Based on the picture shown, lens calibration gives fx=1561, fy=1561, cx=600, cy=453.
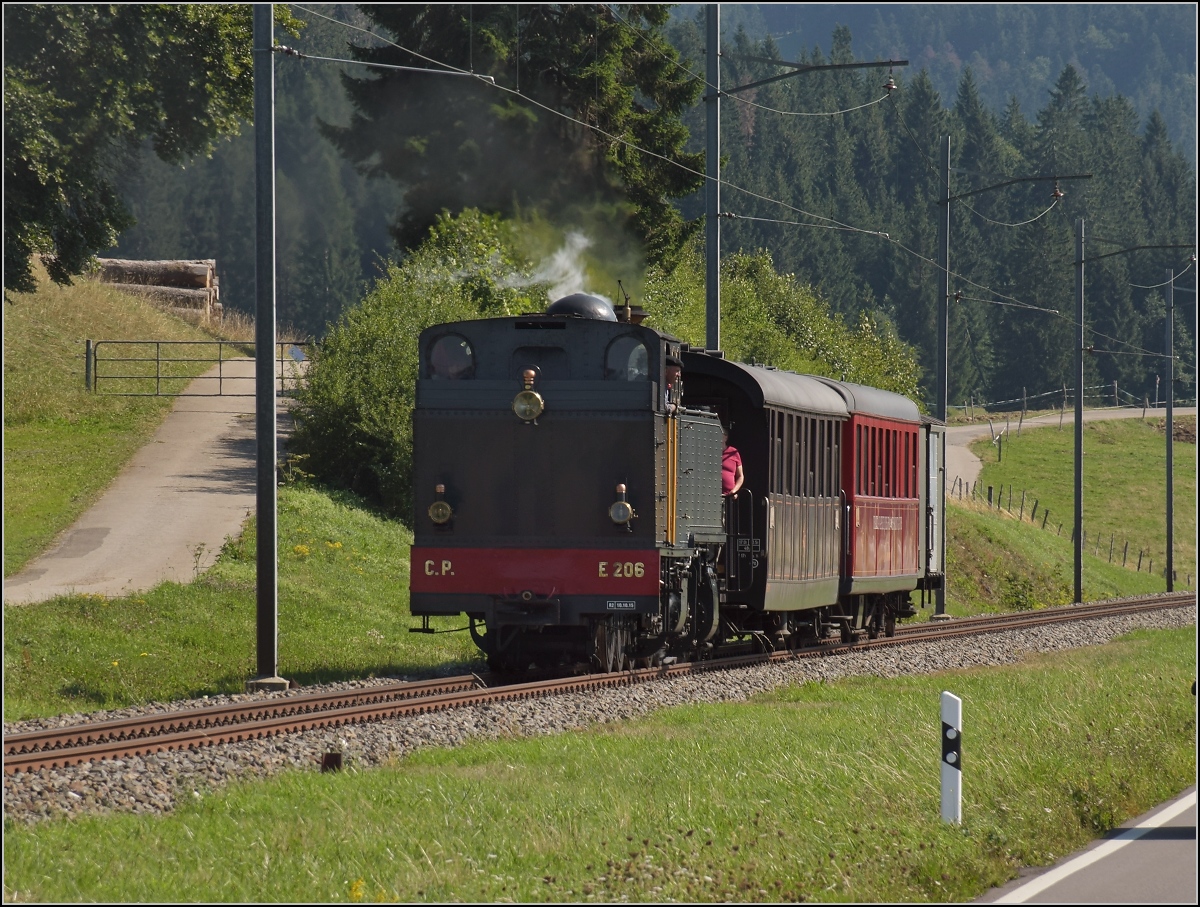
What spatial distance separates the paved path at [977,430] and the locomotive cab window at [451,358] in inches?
1955

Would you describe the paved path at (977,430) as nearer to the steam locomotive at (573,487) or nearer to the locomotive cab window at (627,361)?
the steam locomotive at (573,487)

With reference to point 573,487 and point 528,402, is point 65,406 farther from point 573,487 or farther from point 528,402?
point 573,487

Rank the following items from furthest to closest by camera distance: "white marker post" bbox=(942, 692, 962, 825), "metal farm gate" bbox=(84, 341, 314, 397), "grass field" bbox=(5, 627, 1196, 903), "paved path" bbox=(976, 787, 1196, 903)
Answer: "metal farm gate" bbox=(84, 341, 314, 397) < "white marker post" bbox=(942, 692, 962, 825) < "paved path" bbox=(976, 787, 1196, 903) < "grass field" bbox=(5, 627, 1196, 903)

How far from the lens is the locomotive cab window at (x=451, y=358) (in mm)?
16438

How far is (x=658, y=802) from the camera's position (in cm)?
1010

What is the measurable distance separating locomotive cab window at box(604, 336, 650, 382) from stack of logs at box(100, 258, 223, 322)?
39108mm

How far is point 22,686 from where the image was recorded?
16344 mm

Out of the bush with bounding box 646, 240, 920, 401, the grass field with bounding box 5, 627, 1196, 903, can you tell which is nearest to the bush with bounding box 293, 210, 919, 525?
the bush with bounding box 646, 240, 920, 401

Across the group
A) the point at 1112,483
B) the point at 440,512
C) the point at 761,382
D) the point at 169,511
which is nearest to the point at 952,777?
the point at 440,512

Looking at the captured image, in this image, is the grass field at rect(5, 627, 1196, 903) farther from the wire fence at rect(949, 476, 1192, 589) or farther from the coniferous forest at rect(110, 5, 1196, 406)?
the coniferous forest at rect(110, 5, 1196, 406)

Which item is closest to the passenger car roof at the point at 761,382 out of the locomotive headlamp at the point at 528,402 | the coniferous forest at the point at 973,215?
the locomotive headlamp at the point at 528,402

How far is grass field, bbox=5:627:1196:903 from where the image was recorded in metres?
8.00

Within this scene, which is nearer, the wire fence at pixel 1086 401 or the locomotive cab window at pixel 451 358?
the locomotive cab window at pixel 451 358

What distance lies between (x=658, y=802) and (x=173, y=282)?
47.2m
